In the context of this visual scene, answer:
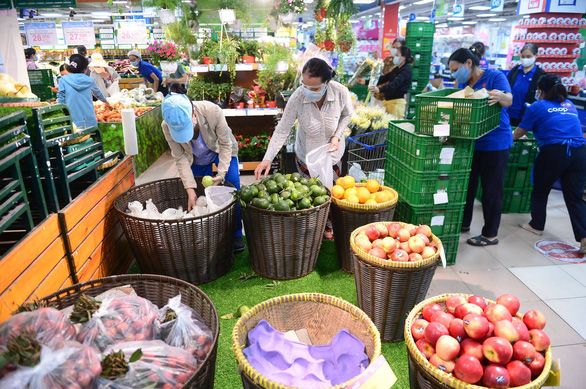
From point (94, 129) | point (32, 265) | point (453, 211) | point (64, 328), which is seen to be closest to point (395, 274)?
point (453, 211)

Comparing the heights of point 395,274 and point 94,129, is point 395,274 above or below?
below

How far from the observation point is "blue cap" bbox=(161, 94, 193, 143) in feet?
8.77

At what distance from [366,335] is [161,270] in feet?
5.23

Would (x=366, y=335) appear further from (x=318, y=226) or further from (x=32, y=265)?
(x=32, y=265)

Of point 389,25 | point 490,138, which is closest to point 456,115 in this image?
point 490,138

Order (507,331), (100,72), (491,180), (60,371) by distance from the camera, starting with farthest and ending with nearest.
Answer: (100,72) < (491,180) < (507,331) < (60,371)

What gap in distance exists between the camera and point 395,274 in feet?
7.43

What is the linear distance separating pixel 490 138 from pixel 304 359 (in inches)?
110

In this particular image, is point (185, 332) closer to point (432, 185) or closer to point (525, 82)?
point (432, 185)

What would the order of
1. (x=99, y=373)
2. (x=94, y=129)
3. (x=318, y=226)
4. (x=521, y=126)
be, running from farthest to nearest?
(x=521, y=126), (x=318, y=226), (x=94, y=129), (x=99, y=373)

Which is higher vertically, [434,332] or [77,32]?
[77,32]

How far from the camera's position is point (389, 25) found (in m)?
13.9

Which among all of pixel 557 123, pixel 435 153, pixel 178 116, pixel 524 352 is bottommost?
pixel 524 352

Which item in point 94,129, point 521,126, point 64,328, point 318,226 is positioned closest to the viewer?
point 64,328
